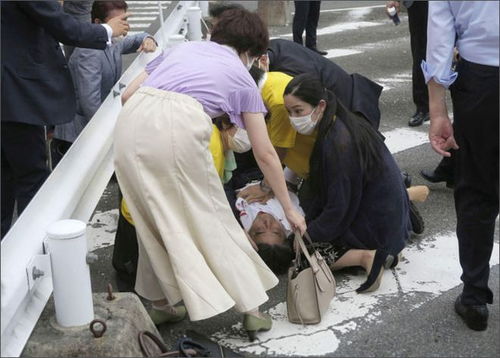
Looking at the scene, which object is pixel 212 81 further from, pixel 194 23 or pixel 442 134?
pixel 194 23

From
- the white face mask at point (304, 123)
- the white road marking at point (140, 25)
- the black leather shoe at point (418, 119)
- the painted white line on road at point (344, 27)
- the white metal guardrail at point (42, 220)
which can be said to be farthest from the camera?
the white road marking at point (140, 25)

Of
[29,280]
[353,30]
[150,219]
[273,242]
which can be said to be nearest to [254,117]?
[150,219]

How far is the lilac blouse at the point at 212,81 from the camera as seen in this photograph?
3127mm

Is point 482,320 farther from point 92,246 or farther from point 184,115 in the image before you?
point 92,246

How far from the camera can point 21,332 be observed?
2.53 m

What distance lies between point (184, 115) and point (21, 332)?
105 cm

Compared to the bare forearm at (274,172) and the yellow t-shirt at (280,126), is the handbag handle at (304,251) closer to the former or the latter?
the bare forearm at (274,172)

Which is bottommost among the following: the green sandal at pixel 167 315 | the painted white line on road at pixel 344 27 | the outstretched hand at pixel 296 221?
the painted white line on road at pixel 344 27

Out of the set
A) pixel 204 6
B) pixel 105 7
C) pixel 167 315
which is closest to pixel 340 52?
pixel 204 6

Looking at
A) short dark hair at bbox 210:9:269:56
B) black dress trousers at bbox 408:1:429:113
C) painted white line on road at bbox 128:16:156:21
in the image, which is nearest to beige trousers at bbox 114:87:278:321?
short dark hair at bbox 210:9:269:56

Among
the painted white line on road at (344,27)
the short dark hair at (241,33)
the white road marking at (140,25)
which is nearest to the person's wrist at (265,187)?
the short dark hair at (241,33)

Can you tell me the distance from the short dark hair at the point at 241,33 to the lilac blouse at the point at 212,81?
0.10 metres

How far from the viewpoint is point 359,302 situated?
3.46 m

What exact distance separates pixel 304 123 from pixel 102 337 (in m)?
1.48
